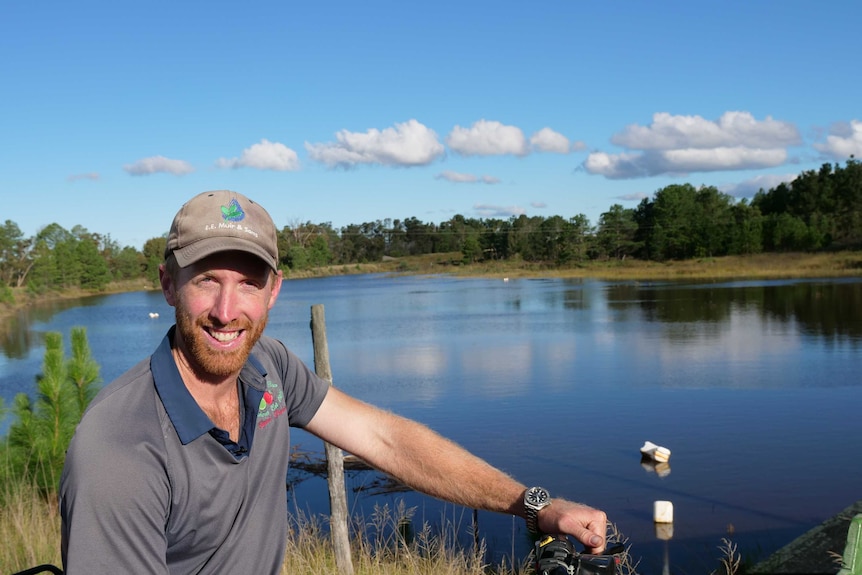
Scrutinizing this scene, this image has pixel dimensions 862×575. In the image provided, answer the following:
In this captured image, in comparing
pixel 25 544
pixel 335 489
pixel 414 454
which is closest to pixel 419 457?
pixel 414 454

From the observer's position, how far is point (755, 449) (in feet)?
36.5

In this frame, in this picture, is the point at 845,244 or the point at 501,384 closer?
the point at 501,384

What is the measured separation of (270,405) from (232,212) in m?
0.50

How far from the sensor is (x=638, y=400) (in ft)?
47.9

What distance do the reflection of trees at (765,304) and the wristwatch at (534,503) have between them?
22.0 m

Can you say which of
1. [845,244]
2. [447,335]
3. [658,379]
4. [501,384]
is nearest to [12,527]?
[501,384]

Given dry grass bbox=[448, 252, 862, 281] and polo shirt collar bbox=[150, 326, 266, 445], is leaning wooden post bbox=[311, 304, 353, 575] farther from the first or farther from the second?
dry grass bbox=[448, 252, 862, 281]

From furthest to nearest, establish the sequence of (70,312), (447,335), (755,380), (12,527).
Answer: (70,312) → (447,335) → (755,380) → (12,527)

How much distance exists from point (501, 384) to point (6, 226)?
69.3 m

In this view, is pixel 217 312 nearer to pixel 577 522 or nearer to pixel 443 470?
pixel 443 470

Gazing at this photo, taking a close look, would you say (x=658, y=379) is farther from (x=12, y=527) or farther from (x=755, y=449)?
(x=12, y=527)

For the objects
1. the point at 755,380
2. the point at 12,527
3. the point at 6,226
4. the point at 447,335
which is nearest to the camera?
the point at 12,527

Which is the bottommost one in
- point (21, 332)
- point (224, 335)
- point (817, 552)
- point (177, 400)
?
point (21, 332)

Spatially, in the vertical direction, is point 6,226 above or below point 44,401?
above
